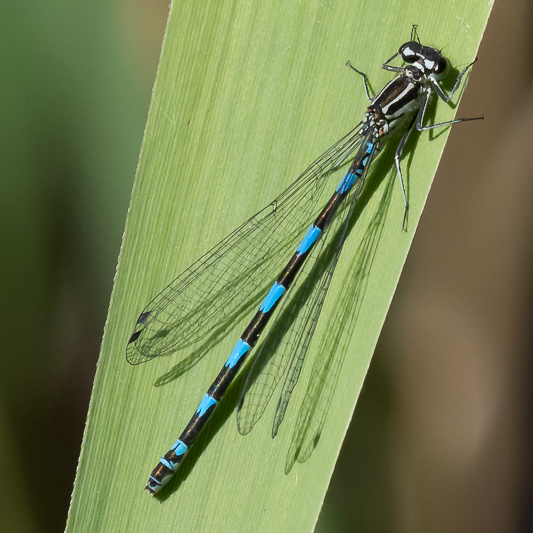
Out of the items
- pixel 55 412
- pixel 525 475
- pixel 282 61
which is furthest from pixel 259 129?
pixel 525 475

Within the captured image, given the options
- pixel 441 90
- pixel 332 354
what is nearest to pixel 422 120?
pixel 441 90

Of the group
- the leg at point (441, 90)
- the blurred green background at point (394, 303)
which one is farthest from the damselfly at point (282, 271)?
the blurred green background at point (394, 303)

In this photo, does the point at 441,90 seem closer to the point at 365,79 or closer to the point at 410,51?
the point at 410,51

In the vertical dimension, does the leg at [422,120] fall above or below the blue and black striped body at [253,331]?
above

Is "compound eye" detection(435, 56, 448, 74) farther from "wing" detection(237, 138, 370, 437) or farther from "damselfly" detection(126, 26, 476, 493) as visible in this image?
"wing" detection(237, 138, 370, 437)

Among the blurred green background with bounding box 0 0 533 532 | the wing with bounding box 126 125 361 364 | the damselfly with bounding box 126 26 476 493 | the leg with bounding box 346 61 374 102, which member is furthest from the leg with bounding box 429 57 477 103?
the blurred green background with bounding box 0 0 533 532

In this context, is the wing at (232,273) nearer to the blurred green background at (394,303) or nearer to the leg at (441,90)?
the leg at (441,90)
